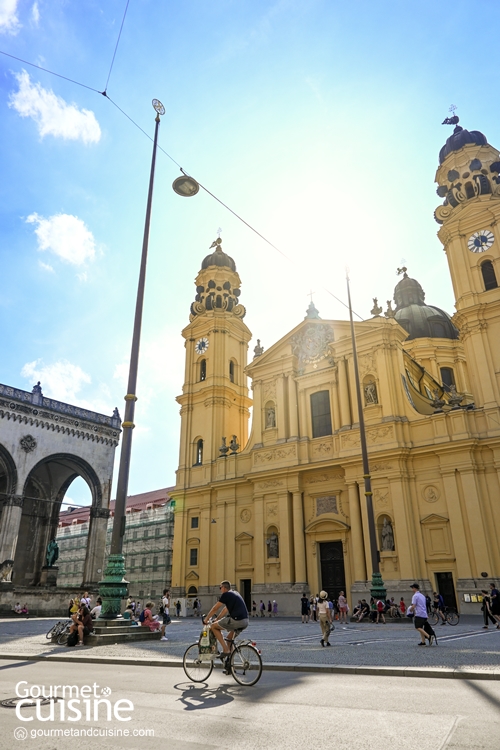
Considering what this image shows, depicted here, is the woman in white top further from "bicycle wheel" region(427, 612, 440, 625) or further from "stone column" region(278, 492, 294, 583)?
"stone column" region(278, 492, 294, 583)

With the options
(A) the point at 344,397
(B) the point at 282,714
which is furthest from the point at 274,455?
(B) the point at 282,714

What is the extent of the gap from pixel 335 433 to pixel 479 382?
8.89m

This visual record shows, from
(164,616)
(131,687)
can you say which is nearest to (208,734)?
(131,687)

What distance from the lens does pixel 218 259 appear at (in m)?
47.4

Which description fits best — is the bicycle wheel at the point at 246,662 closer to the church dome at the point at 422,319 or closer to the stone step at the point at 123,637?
the stone step at the point at 123,637

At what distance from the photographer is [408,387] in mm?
33938

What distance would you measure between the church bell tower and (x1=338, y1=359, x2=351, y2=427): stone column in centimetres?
736

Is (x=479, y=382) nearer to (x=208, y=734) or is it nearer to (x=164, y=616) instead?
(x=164, y=616)

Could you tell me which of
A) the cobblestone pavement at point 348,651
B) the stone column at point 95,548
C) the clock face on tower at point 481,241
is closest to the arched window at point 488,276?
the clock face on tower at point 481,241

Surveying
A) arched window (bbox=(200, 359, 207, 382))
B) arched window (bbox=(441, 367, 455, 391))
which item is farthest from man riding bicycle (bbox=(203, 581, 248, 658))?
arched window (bbox=(441, 367, 455, 391))

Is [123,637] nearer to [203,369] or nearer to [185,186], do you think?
[185,186]

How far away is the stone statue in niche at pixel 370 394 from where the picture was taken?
105ft

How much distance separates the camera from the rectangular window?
1352 inches

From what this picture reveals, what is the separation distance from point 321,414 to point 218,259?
19652 mm
